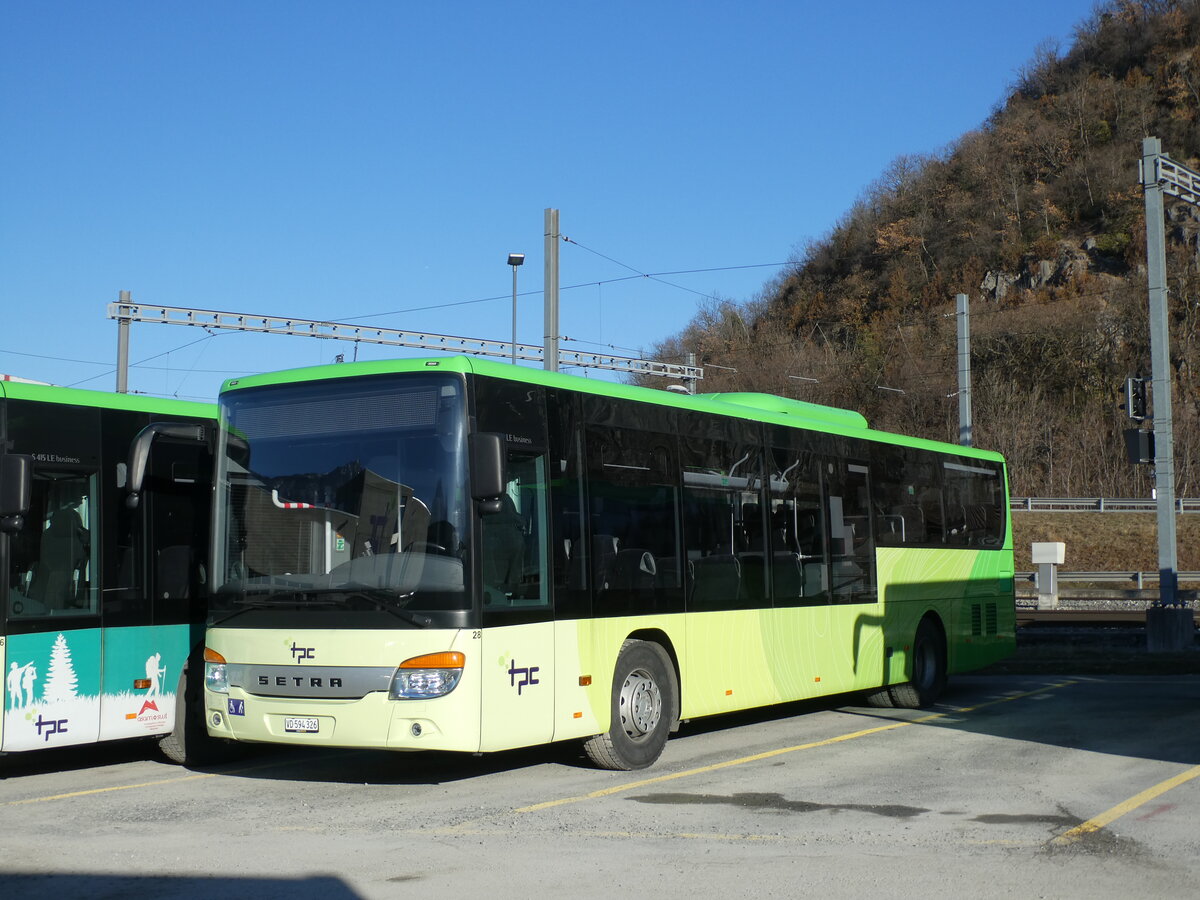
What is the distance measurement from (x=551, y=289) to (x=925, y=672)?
898 centimetres

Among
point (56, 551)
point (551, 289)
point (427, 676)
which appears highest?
point (551, 289)

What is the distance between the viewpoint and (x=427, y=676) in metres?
9.46

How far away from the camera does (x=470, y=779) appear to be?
35.2ft

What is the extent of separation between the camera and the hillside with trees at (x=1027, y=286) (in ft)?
219

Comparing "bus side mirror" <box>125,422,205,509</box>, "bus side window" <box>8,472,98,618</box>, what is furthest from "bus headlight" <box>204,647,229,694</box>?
"bus side mirror" <box>125,422,205,509</box>

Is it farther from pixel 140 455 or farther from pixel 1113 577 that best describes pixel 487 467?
pixel 1113 577

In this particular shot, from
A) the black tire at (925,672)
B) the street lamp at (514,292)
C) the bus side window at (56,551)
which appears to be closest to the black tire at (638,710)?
the bus side window at (56,551)

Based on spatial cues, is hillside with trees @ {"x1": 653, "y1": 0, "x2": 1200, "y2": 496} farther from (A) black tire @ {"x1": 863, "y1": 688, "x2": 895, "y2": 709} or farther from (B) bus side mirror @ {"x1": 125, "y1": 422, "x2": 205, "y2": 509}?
(B) bus side mirror @ {"x1": 125, "y1": 422, "x2": 205, "y2": 509}

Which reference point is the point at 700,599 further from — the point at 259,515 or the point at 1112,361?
the point at 1112,361

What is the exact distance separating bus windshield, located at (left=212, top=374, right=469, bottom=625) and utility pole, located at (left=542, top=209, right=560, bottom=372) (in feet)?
39.0

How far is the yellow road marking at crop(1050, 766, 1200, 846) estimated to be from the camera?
8117 millimetres

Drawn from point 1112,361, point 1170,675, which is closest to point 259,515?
point 1170,675

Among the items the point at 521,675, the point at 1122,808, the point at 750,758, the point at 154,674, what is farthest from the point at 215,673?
the point at 1122,808

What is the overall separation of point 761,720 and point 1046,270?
73169mm
